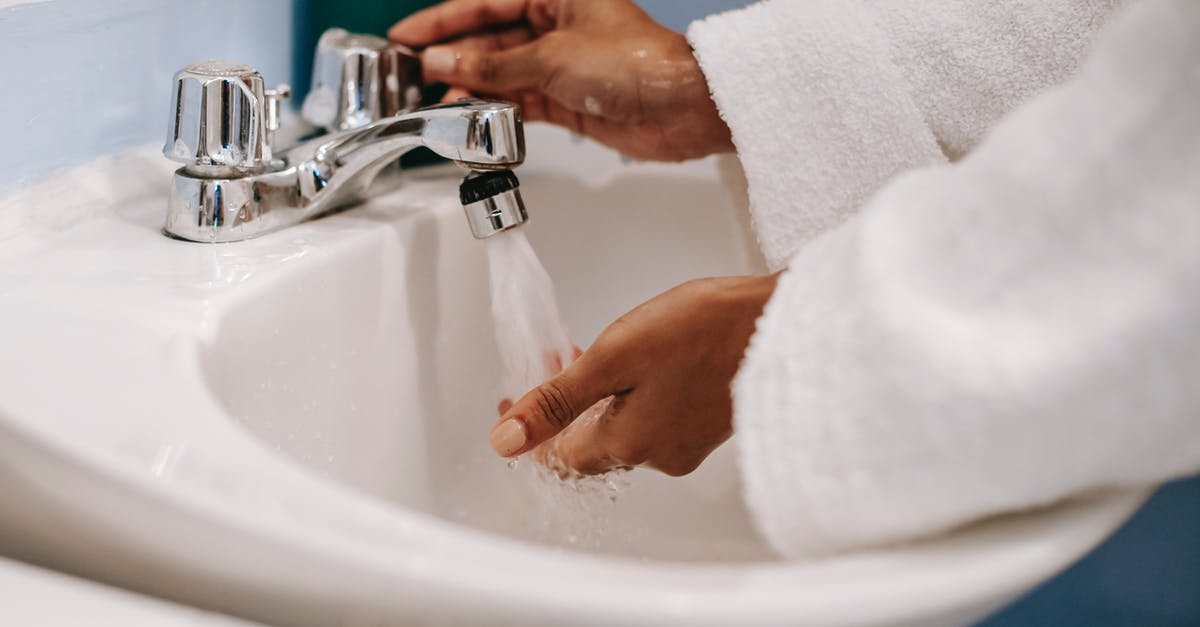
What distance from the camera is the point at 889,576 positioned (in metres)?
0.24

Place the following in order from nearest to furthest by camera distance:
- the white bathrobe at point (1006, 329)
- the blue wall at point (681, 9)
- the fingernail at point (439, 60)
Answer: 1. the white bathrobe at point (1006, 329)
2. the fingernail at point (439, 60)
3. the blue wall at point (681, 9)

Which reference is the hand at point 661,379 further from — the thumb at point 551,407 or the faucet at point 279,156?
the faucet at point 279,156

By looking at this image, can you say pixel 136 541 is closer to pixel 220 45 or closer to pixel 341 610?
pixel 341 610

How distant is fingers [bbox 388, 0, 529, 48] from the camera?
2.14 ft

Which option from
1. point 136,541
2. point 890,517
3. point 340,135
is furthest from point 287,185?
point 890,517

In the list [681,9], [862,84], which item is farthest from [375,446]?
[681,9]

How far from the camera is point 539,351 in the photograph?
532 millimetres

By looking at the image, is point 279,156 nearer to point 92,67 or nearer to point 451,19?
point 92,67

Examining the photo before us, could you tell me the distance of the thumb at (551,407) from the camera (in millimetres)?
425

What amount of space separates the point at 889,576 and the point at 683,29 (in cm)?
64

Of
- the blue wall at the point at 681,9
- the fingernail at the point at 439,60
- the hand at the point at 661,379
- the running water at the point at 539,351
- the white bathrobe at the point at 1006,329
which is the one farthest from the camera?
the blue wall at the point at 681,9

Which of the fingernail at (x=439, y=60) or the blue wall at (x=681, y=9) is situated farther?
the blue wall at (x=681, y=9)

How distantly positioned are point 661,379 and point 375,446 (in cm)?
18

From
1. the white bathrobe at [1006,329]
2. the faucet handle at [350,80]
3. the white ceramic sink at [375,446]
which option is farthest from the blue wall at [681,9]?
the white bathrobe at [1006,329]
